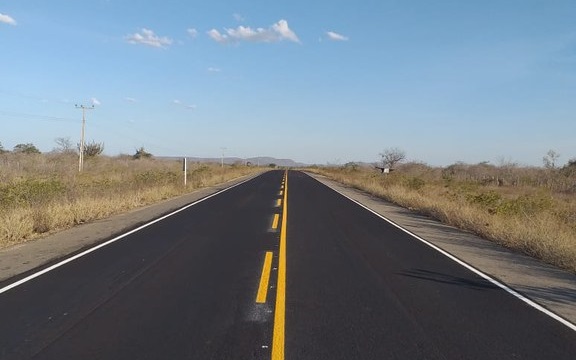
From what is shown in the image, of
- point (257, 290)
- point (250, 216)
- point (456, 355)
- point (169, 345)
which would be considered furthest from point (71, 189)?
point (456, 355)

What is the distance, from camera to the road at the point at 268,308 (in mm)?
5219

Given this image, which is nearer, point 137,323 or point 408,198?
point 137,323

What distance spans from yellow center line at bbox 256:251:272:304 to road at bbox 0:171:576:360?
0.02 m

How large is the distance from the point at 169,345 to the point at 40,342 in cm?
135

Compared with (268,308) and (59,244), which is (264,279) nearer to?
(268,308)

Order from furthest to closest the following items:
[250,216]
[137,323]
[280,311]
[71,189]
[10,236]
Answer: [71,189] < [250,216] < [10,236] < [280,311] < [137,323]

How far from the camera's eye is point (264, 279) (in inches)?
326

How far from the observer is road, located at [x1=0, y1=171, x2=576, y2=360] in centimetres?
522

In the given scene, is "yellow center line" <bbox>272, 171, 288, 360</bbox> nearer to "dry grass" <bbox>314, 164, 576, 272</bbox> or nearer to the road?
the road

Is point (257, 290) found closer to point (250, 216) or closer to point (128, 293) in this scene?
point (128, 293)

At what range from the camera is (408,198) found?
26156 mm

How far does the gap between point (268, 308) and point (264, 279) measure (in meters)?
1.69

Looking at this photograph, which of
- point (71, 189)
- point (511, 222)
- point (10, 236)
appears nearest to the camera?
point (10, 236)

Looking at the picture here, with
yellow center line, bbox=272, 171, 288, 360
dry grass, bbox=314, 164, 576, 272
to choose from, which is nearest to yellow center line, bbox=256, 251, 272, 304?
yellow center line, bbox=272, 171, 288, 360
